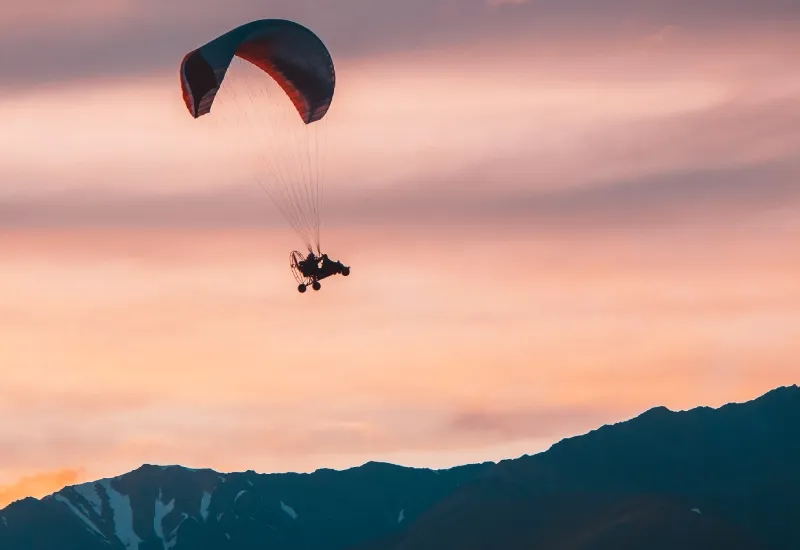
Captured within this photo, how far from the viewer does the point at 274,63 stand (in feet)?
358

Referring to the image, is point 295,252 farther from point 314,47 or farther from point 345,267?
point 314,47

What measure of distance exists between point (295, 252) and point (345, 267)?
4.02 m

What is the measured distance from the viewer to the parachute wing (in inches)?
3969

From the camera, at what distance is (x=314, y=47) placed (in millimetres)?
108312

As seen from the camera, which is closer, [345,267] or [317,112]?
[345,267]

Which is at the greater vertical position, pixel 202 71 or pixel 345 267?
pixel 202 71

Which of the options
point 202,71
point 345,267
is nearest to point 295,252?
point 345,267

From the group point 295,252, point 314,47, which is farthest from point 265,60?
point 295,252

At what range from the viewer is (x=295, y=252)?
10462 centimetres

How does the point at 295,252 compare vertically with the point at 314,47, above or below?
below

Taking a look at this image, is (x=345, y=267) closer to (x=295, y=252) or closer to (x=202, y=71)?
(x=295, y=252)

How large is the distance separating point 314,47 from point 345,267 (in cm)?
1458

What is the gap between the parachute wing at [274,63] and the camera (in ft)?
331

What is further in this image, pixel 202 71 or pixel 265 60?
pixel 265 60
